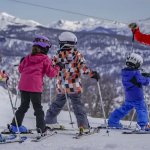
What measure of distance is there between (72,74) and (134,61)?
1346 mm

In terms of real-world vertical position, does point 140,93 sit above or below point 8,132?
above

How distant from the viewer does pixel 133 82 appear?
5152 mm

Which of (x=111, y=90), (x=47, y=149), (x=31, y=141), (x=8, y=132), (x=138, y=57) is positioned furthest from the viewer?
(x=111, y=90)

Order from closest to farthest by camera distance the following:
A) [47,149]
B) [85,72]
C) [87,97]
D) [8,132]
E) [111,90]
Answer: [47,149] → [8,132] → [85,72] → [111,90] → [87,97]

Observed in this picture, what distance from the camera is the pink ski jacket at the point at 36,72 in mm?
3818

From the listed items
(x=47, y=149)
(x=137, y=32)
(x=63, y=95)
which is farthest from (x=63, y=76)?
(x=137, y=32)

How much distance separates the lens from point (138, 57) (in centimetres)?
518

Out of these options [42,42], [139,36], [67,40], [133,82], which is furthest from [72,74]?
[139,36]

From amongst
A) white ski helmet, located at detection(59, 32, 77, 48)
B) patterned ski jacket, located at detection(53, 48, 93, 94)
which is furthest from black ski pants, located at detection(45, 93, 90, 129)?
white ski helmet, located at detection(59, 32, 77, 48)

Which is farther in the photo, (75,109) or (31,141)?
(75,109)

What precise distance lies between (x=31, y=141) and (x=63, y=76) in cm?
128

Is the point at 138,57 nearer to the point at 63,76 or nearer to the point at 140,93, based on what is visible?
the point at 140,93

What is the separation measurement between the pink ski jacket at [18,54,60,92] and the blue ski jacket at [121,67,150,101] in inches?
70.3

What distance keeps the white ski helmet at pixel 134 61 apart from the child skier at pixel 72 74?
44.4 inches
